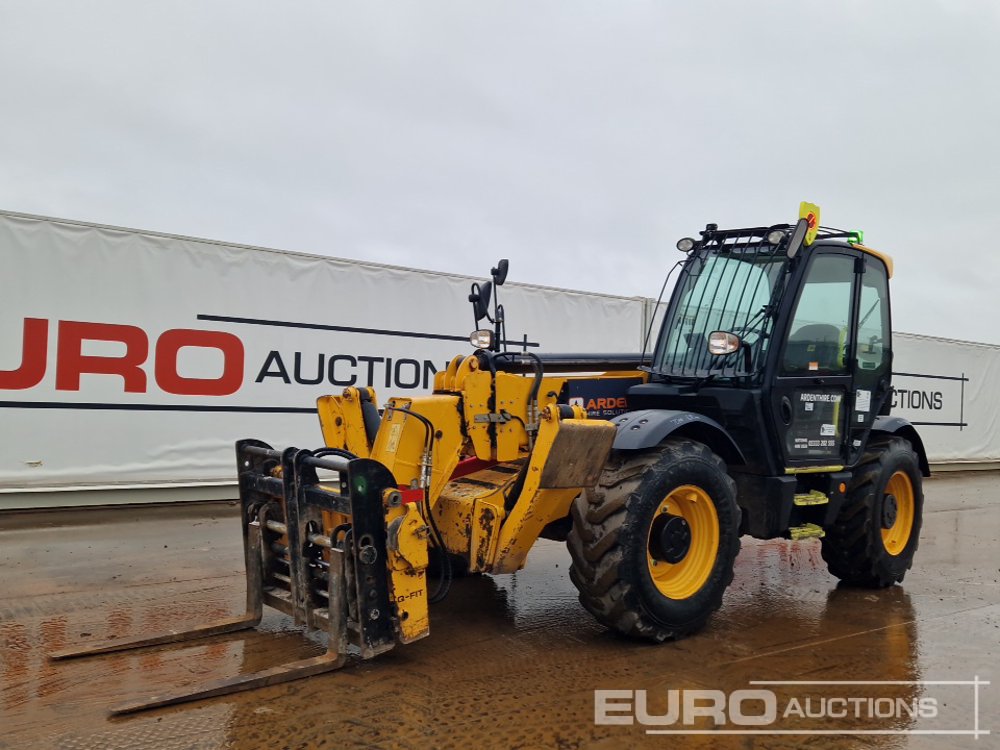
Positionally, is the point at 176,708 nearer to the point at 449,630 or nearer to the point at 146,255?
the point at 449,630

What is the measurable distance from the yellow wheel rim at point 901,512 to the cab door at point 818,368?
3.17 ft

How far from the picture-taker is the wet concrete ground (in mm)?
3701

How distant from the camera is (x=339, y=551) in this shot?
4273mm

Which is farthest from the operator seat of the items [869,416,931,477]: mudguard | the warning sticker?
[869,416,931,477]: mudguard

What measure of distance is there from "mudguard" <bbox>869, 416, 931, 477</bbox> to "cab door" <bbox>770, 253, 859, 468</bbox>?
703 mm

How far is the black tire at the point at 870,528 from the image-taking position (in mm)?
6527

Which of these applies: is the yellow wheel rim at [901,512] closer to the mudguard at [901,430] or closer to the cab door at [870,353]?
the mudguard at [901,430]

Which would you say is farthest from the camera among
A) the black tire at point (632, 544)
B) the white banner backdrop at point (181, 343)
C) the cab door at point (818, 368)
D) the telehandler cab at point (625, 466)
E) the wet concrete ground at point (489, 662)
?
the white banner backdrop at point (181, 343)

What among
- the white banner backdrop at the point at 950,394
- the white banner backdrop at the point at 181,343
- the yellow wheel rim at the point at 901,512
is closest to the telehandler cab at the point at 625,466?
the yellow wheel rim at the point at 901,512

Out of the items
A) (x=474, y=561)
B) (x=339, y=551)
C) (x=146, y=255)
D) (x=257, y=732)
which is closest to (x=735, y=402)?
(x=474, y=561)

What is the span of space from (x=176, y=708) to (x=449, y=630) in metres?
1.77

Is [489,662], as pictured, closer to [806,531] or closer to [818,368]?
[806,531]

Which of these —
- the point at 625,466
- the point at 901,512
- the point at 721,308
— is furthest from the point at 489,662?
the point at 901,512

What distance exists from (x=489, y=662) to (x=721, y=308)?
9.84 feet
